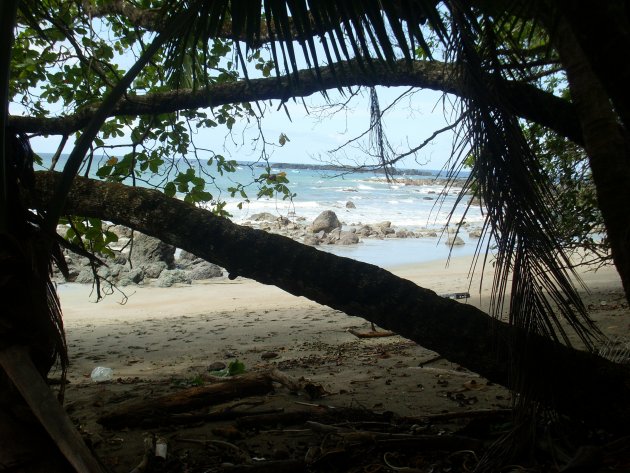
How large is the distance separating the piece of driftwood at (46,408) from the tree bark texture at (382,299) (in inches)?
29.5

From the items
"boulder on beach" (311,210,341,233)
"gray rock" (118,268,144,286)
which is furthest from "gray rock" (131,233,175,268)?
"boulder on beach" (311,210,341,233)

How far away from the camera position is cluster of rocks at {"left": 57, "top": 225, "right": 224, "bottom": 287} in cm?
1321

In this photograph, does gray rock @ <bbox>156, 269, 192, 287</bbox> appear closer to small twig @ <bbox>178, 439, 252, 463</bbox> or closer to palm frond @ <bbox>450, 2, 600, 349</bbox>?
small twig @ <bbox>178, 439, 252, 463</bbox>

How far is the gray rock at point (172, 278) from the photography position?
43.3 feet

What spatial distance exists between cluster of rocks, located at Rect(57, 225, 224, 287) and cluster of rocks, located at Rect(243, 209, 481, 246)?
5423mm

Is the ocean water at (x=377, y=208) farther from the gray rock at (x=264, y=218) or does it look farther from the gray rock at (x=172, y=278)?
the gray rock at (x=172, y=278)

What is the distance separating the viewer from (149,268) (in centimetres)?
1428

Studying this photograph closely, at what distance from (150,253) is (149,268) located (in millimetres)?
1037

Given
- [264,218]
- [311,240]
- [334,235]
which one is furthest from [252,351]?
[264,218]

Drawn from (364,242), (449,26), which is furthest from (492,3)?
(364,242)

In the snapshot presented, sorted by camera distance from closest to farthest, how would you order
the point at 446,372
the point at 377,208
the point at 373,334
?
the point at 446,372, the point at 373,334, the point at 377,208

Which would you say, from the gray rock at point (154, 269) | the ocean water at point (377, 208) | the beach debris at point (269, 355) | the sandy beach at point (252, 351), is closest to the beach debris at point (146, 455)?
the sandy beach at point (252, 351)

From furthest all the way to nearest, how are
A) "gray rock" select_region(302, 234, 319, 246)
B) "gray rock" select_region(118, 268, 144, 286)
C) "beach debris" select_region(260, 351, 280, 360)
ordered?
"gray rock" select_region(302, 234, 319, 246)
"gray rock" select_region(118, 268, 144, 286)
"beach debris" select_region(260, 351, 280, 360)

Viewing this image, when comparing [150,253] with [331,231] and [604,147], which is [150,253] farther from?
[604,147]
